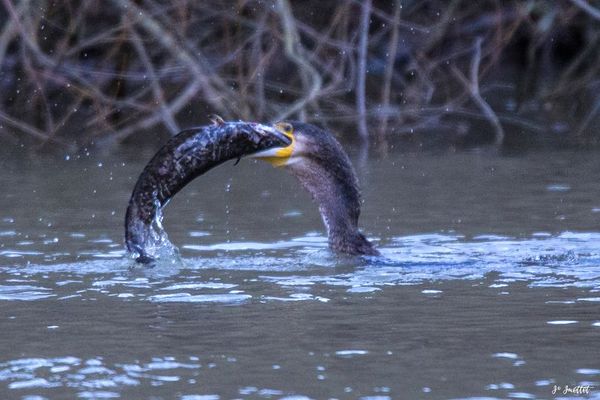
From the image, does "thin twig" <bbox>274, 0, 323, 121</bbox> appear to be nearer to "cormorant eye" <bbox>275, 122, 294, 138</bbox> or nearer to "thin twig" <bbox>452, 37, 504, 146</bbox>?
"thin twig" <bbox>452, 37, 504, 146</bbox>

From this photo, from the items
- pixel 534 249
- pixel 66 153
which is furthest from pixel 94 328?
pixel 66 153

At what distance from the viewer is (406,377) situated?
525cm

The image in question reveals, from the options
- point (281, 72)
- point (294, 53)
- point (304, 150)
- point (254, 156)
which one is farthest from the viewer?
point (281, 72)

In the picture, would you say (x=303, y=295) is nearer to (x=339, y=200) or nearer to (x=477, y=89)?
(x=339, y=200)

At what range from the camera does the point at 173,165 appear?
24.7ft

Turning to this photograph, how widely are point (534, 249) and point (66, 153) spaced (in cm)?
623

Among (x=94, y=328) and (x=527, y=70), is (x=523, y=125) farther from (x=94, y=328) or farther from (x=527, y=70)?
(x=94, y=328)

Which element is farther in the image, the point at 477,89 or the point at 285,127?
the point at 477,89

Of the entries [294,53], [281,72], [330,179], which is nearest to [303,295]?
[330,179]

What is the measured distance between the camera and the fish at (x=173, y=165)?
24.7ft

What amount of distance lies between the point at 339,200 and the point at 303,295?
4.43 ft

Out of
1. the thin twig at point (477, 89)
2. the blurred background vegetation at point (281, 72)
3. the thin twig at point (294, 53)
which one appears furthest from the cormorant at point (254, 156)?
the thin twig at point (477, 89)

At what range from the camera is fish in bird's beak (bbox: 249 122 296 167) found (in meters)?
7.80

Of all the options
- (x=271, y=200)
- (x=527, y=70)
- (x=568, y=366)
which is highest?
(x=527, y=70)
